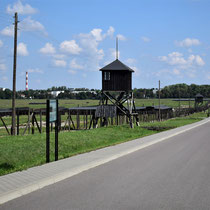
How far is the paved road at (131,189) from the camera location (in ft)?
21.9

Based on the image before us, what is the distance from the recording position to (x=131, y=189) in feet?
26.0

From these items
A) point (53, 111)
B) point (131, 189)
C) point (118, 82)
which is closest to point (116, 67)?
point (118, 82)

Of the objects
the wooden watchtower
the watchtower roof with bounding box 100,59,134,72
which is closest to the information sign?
the wooden watchtower

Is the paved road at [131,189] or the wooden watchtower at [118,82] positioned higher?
the wooden watchtower at [118,82]

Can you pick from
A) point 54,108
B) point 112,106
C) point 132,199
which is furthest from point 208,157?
point 112,106

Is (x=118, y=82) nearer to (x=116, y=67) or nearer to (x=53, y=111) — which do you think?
(x=116, y=67)

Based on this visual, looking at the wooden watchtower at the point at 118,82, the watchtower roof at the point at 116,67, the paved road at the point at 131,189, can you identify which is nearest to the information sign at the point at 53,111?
the paved road at the point at 131,189

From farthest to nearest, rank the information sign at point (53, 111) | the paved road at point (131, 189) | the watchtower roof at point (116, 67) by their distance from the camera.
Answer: the watchtower roof at point (116, 67) → the information sign at point (53, 111) → the paved road at point (131, 189)

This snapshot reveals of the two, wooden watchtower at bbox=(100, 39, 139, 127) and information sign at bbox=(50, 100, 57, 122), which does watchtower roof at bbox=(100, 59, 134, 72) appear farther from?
information sign at bbox=(50, 100, 57, 122)

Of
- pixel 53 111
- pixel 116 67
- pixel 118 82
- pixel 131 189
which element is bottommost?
pixel 131 189

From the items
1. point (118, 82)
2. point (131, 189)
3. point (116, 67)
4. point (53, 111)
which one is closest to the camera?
point (131, 189)

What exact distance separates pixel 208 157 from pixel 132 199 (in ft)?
23.5

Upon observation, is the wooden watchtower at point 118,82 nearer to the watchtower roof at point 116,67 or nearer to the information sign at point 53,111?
the watchtower roof at point 116,67

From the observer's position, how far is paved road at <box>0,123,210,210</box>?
21.9 ft
